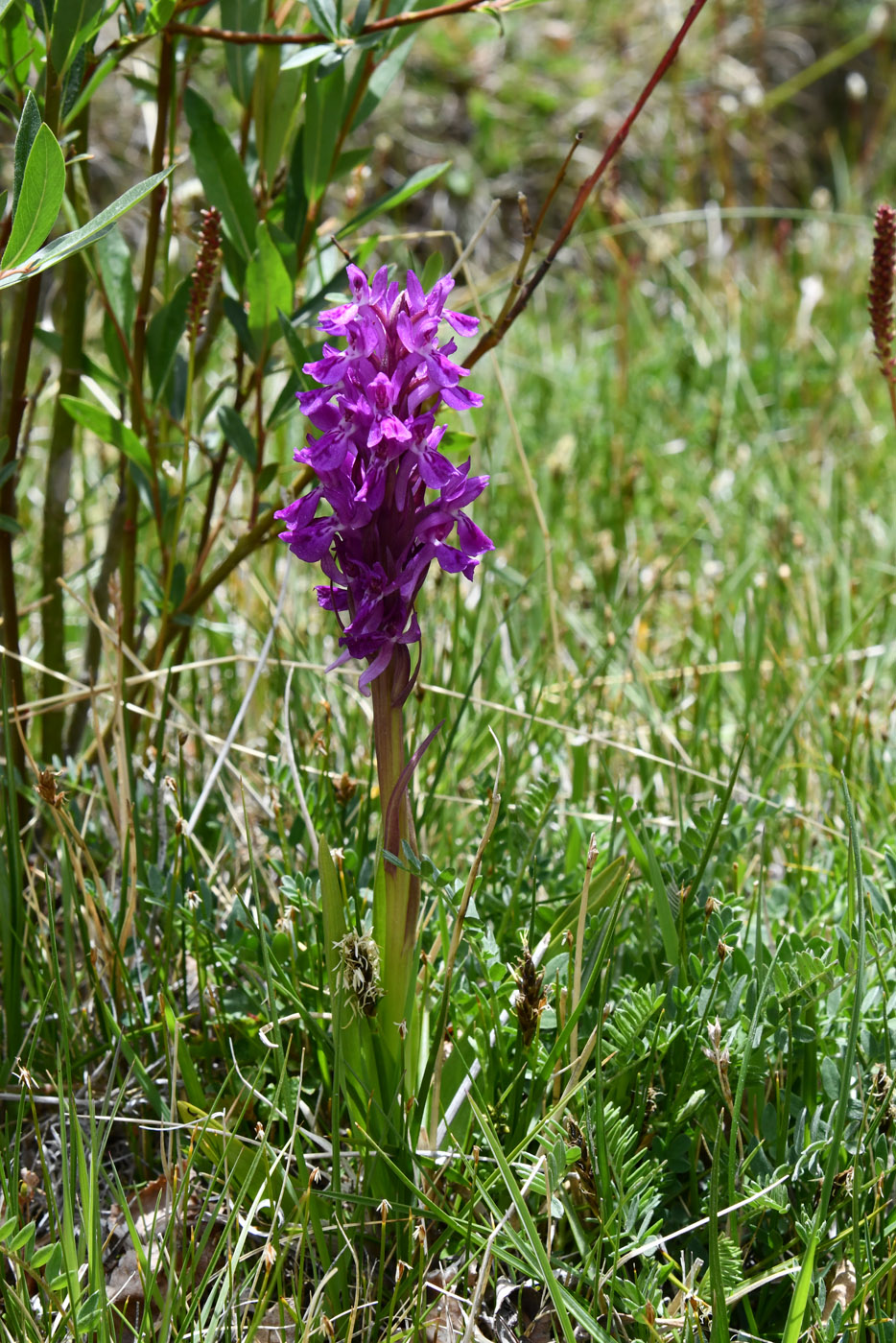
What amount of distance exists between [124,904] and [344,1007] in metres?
0.40

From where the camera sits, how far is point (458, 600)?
206 centimetres

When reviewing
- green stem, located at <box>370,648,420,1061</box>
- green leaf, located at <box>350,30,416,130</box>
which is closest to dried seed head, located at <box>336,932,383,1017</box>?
green stem, located at <box>370,648,420,1061</box>

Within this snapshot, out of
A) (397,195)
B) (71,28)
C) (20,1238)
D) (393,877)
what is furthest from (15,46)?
(20,1238)

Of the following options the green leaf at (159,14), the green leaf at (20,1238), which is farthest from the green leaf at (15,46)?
the green leaf at (20,1238)

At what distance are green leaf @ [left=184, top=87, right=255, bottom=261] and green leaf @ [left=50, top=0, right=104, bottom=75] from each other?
237 mm

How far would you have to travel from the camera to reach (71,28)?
4.14 ft

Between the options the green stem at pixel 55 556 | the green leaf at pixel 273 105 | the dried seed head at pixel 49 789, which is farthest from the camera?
the green stem at pixel 55 556

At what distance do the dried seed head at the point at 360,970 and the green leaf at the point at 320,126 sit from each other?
100 centimetres

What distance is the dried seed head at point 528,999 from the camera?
1.10 metres

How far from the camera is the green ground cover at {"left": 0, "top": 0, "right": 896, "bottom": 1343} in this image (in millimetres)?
1122

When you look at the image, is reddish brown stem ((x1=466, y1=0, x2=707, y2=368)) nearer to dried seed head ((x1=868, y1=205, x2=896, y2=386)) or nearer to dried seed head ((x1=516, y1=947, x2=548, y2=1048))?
dried seed head ((x1=868, y1=205, x2=896, y2=386))

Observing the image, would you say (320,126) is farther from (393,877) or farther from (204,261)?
(393,877)

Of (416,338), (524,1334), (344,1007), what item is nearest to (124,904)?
(344,1007)

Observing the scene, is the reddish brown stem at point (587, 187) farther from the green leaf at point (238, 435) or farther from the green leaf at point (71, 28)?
the green leaf at point (71, 28)
